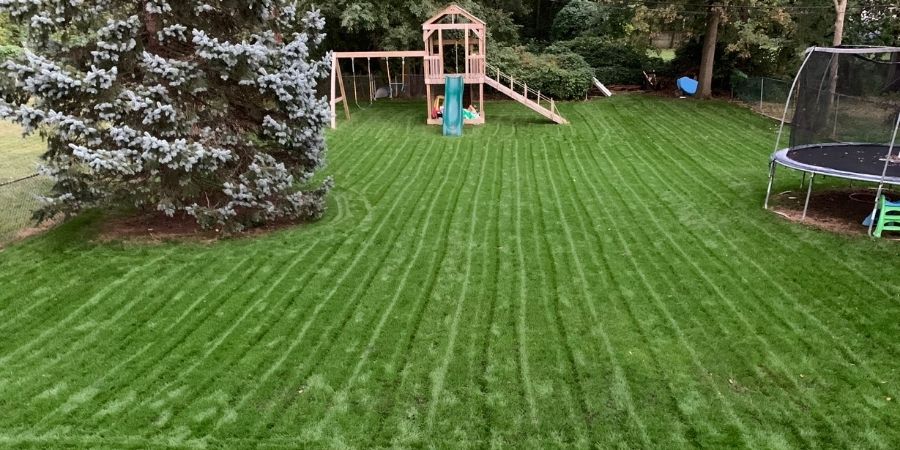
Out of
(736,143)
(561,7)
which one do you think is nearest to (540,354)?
(736,143)

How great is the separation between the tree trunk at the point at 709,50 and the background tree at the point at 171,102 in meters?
17.7

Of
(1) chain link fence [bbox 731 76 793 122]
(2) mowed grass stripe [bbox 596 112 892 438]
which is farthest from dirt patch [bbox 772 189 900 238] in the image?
(1) chain link fence [bbox 731 76 793 122]

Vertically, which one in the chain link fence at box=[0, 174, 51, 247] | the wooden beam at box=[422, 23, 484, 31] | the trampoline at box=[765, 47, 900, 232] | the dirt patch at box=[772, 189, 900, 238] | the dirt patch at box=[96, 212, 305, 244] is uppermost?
the wooden beam at box=[422, 23, 484, 31]

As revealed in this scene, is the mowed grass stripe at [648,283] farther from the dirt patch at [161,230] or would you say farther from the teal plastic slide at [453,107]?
the teal plastic slide at [453,107]

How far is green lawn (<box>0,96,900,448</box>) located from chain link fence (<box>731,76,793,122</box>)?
38.4ft

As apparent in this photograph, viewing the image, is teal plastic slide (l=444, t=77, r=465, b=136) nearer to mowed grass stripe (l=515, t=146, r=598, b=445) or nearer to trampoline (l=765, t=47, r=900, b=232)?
mowed grass stripe (l=515, t=146, r=598, b=445)

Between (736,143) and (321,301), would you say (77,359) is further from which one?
(736,143)

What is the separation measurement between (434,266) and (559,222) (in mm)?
2820

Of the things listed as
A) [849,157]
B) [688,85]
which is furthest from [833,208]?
[688,85]

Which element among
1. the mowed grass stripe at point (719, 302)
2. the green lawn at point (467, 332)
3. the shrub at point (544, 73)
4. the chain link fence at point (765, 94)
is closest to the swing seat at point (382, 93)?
the shrub at point (544, 73)

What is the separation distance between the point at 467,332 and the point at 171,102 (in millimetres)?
5269

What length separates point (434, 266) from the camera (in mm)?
8266

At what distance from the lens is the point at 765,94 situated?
21.8 meters

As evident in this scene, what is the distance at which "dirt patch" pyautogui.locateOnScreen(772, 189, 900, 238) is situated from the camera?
932 cm
